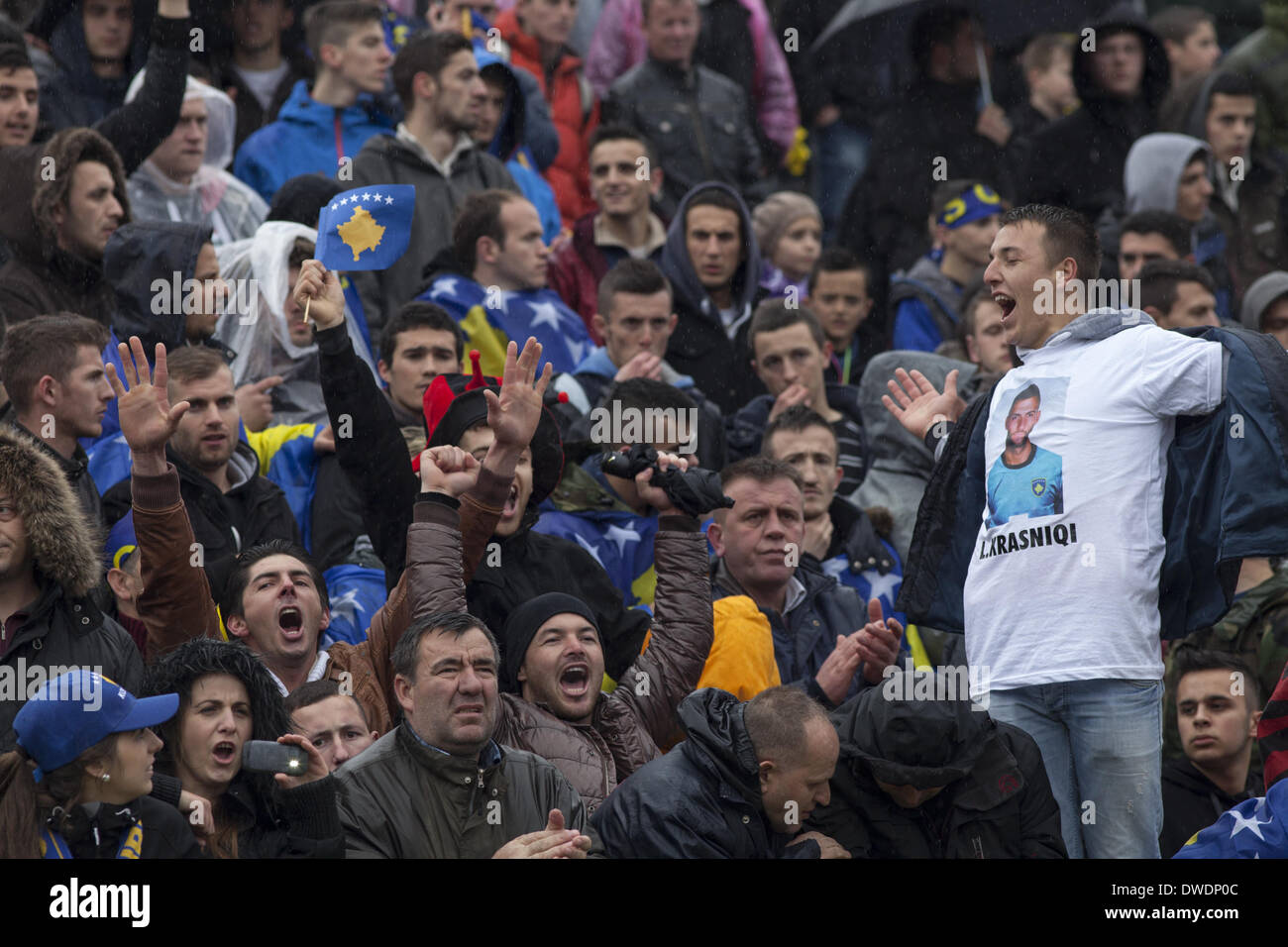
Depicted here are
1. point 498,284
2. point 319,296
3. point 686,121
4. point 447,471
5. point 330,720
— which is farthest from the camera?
point 686,121

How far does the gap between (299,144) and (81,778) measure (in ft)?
19.9

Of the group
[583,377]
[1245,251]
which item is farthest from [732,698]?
[1245,251]

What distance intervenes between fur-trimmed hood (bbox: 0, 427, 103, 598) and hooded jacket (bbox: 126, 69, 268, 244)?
3472 millimetres

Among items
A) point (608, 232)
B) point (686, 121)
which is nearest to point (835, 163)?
point (686, 121)

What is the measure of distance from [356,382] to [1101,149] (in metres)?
6.91

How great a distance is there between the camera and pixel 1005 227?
693cm

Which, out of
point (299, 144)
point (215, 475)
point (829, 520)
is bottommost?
point (829, 520)

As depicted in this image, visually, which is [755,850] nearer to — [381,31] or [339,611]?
[339,611]

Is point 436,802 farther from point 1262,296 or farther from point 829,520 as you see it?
point 1262,296

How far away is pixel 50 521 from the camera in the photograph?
675 cm

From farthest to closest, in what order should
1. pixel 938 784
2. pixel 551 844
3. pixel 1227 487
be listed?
pixel 938 784 → pixel 1227 487 → pixel 551 844

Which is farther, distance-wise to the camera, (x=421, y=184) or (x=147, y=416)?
(x=421, y=184)

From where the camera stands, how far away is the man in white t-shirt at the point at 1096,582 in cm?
639

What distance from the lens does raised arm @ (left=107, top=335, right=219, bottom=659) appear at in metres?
6.93
